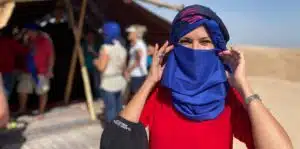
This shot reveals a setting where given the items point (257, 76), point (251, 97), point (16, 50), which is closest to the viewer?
point (251, 97)

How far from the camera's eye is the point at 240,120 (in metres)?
2.47

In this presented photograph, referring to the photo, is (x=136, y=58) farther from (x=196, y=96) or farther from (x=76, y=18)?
(x=196, y=96)

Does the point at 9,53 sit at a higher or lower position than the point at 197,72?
lower

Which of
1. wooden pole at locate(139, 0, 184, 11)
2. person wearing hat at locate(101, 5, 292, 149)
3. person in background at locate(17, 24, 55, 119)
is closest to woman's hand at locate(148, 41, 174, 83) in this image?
person wearing hat at locate(101, 5, 292, 149)

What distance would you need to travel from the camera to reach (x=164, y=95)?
102 inches

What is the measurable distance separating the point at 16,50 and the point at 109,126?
5689 mm

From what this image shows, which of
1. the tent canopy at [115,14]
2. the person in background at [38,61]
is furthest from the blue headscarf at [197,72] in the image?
the tent canopy at [115,14]

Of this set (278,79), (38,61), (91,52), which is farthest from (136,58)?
(278,79)

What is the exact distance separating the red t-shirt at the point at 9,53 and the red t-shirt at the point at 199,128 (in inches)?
218

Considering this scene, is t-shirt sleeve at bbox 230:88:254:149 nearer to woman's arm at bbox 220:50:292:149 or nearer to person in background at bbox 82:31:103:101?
woman's arm at bbox 220:50:292:149

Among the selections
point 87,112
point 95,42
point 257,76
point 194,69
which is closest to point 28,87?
point 87,112

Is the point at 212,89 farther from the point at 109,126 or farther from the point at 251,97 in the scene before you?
the point at 109,126

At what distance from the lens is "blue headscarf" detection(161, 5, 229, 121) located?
7.93 ft

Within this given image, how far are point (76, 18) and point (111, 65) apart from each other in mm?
2211
